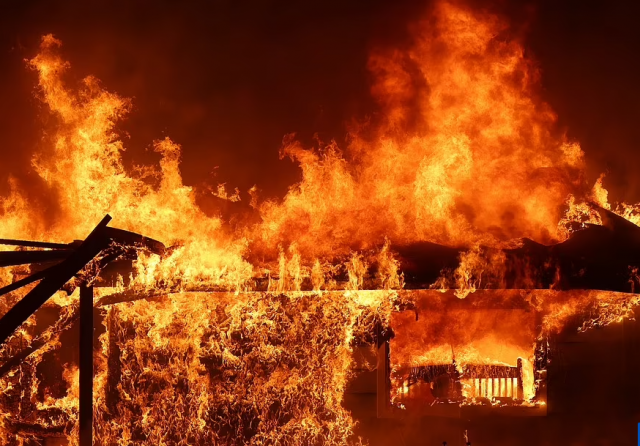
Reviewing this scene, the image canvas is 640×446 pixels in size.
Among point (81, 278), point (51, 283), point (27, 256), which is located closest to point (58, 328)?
point (81, 278)

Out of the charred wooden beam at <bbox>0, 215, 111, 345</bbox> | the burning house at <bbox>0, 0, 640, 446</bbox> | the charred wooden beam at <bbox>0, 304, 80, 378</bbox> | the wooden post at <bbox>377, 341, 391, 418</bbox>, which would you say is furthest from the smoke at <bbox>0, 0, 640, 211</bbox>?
the charred wooden beam at <bbox>0, 215, 111, 345</bbox>

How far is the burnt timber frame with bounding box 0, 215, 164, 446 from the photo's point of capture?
15.5 feet

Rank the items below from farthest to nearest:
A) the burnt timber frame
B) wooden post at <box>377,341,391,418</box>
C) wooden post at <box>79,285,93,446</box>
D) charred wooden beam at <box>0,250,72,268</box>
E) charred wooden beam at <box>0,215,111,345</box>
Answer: wooden post at <box>377,341,391,418</box>
wooden post at <box>79,285,93,446</box>
charred wooden beam at <box>0,250,72,268</box>
the burnt timber frame
charred wooden beam at <box>0,215,111,345</box>

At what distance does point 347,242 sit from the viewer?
7.53 meters

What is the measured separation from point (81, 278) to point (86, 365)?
0.89m

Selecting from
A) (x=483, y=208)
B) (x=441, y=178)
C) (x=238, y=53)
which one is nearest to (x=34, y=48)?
(x=238, y=53)

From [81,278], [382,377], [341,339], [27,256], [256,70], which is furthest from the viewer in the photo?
[256,70]

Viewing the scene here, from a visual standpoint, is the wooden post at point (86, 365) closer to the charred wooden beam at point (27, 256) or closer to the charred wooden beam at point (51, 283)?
the charred wooden beam at point (27, 256)

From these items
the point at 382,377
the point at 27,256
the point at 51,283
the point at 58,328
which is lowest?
the point at 382,377

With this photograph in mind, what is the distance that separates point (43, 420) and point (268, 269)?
4.70m

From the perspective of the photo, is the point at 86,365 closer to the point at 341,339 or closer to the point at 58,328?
the point at 58,328

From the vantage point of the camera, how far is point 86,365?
5812mm

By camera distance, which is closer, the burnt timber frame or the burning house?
the burnt timber frame

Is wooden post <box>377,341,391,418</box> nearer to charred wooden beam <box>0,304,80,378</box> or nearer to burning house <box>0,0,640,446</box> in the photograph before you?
burning house <box>0,0,640,446</box>
